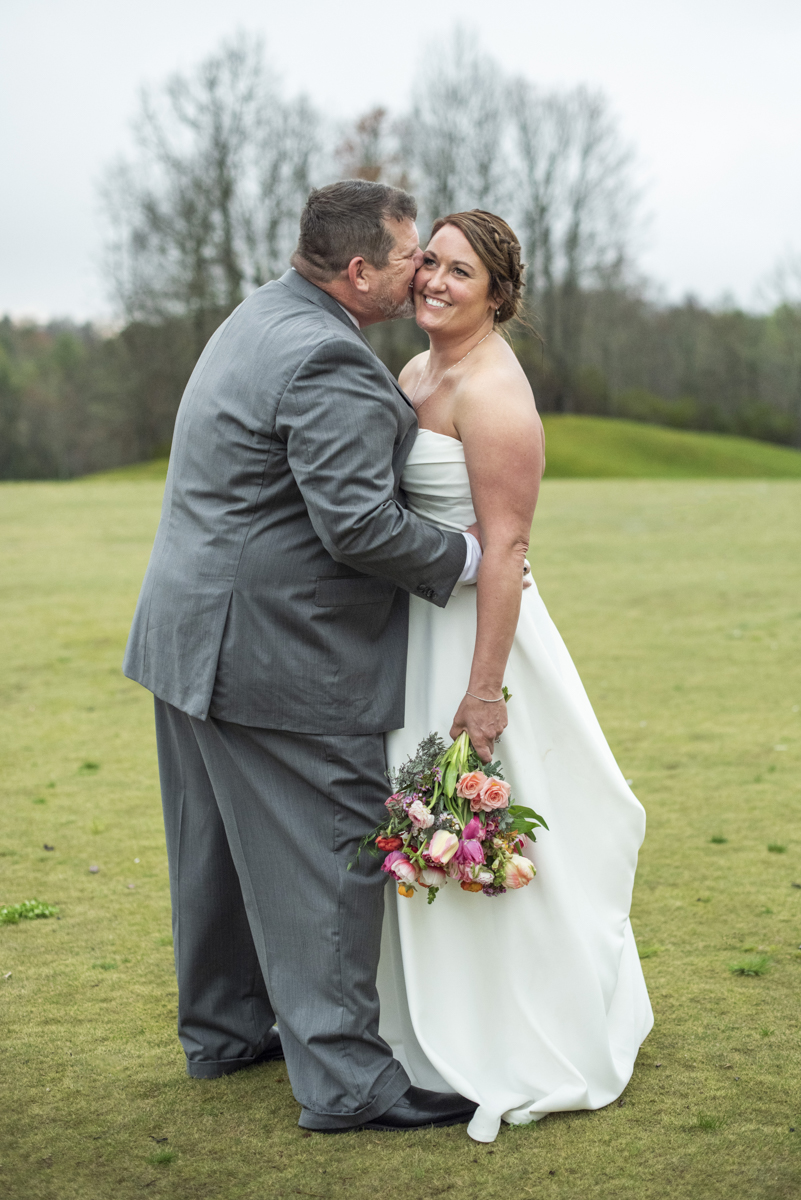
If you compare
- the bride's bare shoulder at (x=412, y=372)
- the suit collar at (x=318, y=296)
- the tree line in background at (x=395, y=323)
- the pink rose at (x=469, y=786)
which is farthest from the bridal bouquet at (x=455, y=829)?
the tree line in background at (x=395, y=323)

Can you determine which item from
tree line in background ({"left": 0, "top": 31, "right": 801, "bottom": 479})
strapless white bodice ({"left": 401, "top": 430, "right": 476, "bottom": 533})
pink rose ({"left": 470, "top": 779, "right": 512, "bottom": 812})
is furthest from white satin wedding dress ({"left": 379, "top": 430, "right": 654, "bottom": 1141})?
tree line in background ({"left": 0, "top": 31, "right": 801, "bottom": 479})

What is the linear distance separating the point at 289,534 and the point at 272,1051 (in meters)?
1.72

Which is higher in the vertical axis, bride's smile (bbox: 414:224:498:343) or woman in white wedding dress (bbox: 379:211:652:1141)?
bride's smile (bbox: 414:224:498:343)

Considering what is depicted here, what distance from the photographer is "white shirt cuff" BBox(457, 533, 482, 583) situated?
2.97 m

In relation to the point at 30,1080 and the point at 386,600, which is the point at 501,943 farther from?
the point at 30,1080

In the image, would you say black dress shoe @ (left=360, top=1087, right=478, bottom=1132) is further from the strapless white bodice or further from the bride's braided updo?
the bride's braided updo

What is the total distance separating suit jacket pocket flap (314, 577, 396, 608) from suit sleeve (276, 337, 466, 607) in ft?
0.36

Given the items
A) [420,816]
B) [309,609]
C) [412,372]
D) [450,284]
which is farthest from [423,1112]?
[450,284]

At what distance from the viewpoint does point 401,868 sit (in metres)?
2.88

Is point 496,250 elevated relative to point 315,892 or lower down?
elevated

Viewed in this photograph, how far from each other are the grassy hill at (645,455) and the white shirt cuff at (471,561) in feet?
132

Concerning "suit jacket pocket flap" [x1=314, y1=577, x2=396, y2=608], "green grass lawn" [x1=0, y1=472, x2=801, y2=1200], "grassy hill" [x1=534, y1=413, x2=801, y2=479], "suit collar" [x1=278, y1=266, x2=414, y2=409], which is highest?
"suit collar" [x1=278, y1=266, x2=414, y2=409]

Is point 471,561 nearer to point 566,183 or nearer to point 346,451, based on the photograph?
point 346,451

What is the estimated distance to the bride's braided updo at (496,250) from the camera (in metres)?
3.03
